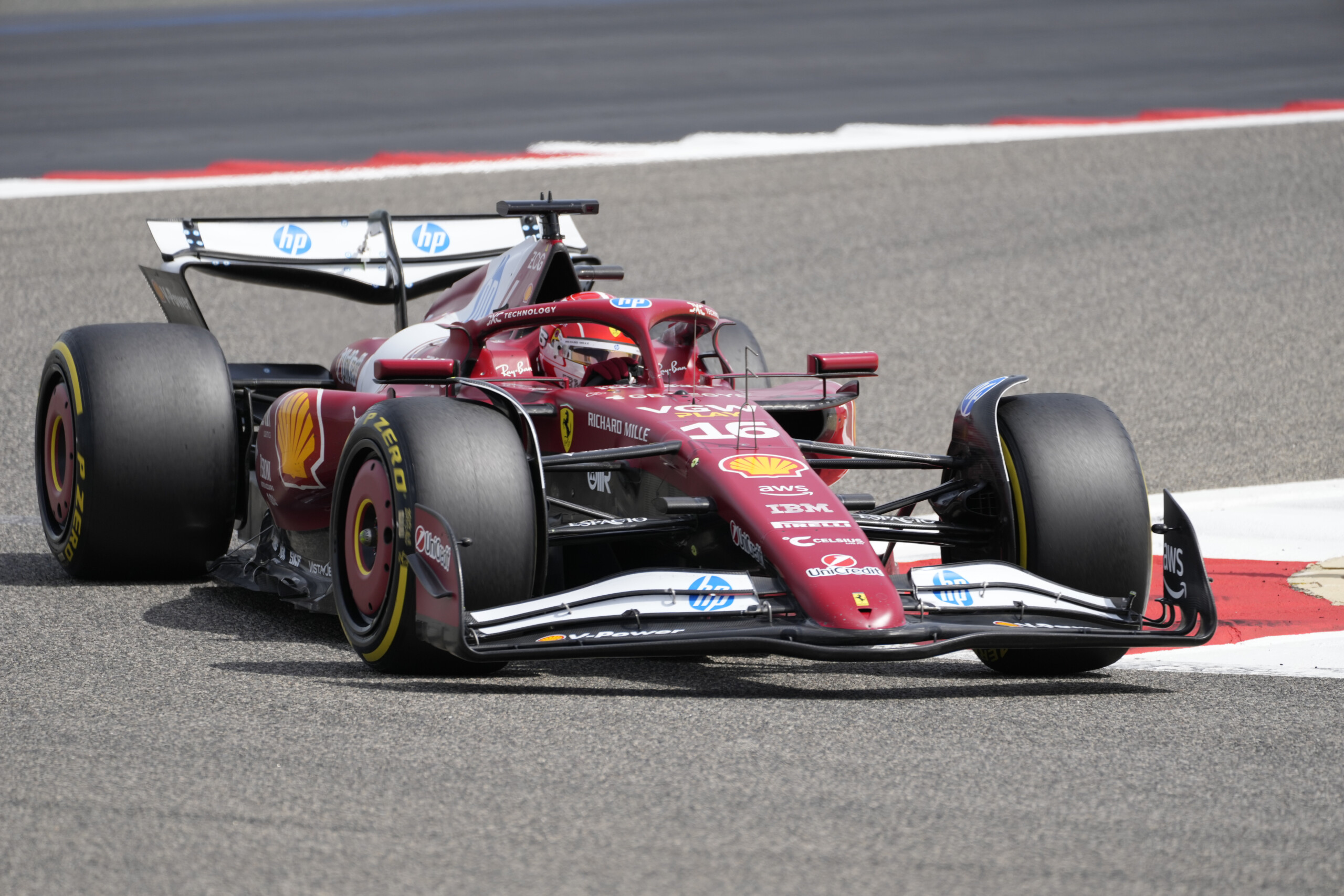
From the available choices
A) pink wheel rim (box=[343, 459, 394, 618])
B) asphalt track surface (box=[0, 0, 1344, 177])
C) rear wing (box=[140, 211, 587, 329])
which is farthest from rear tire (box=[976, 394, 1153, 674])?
asphalt track surface (box=[0, 0, 1344, 177])

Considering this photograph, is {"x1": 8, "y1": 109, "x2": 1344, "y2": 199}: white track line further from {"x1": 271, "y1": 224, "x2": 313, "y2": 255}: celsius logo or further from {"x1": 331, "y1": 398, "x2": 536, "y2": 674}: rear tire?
{"x1": 331, "y1": 398, "x2": 536, "y2": 674}: rear tire

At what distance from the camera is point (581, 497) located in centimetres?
636

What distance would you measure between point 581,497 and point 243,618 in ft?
4.28

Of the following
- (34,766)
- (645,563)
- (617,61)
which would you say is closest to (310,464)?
(645,563)

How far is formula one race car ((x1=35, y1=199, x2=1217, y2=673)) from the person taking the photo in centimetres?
515

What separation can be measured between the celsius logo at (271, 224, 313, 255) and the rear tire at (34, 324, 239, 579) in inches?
55.8

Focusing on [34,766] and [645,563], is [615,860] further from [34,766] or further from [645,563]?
[645,563]

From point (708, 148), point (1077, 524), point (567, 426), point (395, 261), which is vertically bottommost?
point (1077, 524)

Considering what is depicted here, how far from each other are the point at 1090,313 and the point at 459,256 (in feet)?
24.6

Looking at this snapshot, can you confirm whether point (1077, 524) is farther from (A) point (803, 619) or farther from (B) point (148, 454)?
(B) point (148, 454)

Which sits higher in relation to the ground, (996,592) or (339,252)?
(339,252)

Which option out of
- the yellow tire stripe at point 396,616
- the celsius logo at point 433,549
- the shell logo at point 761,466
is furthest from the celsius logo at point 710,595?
the yellow tire stripe at point 396,616

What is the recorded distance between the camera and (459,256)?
8.90 metres

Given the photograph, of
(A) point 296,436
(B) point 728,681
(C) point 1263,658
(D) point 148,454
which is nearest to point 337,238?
(D) point 148,454
